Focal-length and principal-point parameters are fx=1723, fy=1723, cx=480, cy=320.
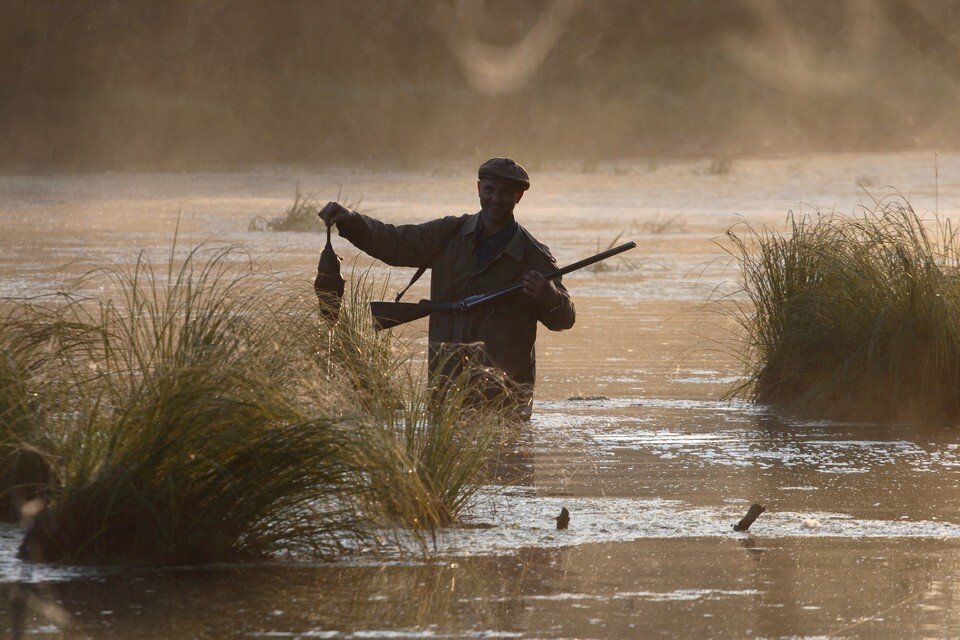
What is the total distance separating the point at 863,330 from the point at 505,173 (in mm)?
1914

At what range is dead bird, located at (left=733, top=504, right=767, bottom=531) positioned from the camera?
5.15 m

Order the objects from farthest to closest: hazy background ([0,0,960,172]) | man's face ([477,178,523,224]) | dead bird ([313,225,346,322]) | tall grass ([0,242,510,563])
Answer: hazy background ([0,0,960,172]) → man's face ([477,178,523,224]) → dead bird ([313,225,346,322]) → tall grass ([0,242,510,563])

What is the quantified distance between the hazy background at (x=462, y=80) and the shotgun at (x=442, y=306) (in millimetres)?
28154

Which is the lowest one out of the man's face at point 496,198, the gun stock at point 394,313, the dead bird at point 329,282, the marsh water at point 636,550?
the marsh water at point 636,550

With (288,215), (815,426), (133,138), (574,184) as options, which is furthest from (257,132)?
(815,426)

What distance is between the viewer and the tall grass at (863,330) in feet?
24.1

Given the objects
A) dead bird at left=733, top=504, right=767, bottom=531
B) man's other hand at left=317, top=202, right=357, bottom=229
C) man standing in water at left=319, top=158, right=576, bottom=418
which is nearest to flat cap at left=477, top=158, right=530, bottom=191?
man standing in water at left=319, top=158, right=576, bottom=418

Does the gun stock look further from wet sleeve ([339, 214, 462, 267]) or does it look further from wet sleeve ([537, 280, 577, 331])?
wet sleeve ([537, 280, 577, 331])

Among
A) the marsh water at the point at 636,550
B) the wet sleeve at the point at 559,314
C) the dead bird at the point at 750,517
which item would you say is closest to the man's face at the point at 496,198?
the wet sleeve at the point at 559,314

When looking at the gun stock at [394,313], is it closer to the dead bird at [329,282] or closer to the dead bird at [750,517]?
the dead bird at [329,282]

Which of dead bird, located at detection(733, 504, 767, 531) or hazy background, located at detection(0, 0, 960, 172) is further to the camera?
hazy background, located at detection(0, 0, 960, 172)

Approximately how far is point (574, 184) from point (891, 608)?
25105 mm

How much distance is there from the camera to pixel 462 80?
47.6m

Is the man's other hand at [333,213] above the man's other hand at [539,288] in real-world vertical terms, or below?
above
